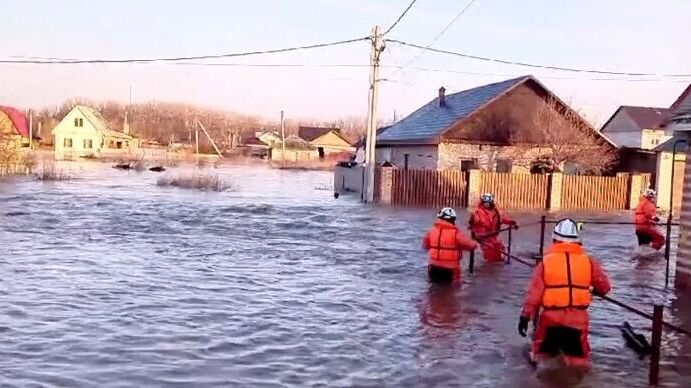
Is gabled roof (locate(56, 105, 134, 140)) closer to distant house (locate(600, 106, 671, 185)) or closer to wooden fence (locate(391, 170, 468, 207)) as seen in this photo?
distant house (locate(600, 106, 671, 185))

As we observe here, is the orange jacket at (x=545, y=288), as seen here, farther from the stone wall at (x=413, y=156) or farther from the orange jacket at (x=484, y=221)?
the stone wall at (x=413, y=156)

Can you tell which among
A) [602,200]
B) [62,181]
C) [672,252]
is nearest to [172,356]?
[672,252]

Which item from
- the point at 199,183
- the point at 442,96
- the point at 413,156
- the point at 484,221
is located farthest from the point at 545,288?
the point at 442,96

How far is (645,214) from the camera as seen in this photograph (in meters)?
17.4

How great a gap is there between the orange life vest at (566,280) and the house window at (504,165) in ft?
96.4

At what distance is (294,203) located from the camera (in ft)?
102

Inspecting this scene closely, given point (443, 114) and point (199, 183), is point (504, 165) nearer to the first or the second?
point (443, 114)

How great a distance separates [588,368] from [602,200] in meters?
26.6

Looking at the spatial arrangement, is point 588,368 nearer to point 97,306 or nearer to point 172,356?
point 172,356

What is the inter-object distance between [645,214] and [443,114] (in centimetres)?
2226

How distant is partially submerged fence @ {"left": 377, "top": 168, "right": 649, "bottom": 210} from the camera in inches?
1236

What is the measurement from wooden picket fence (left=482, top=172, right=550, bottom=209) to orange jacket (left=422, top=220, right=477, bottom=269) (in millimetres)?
19902

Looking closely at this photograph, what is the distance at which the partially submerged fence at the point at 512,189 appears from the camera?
31391 mm

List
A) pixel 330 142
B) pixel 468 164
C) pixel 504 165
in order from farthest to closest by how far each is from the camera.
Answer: pixel 330 142 → pixel 504 165 → pixel 468 164
